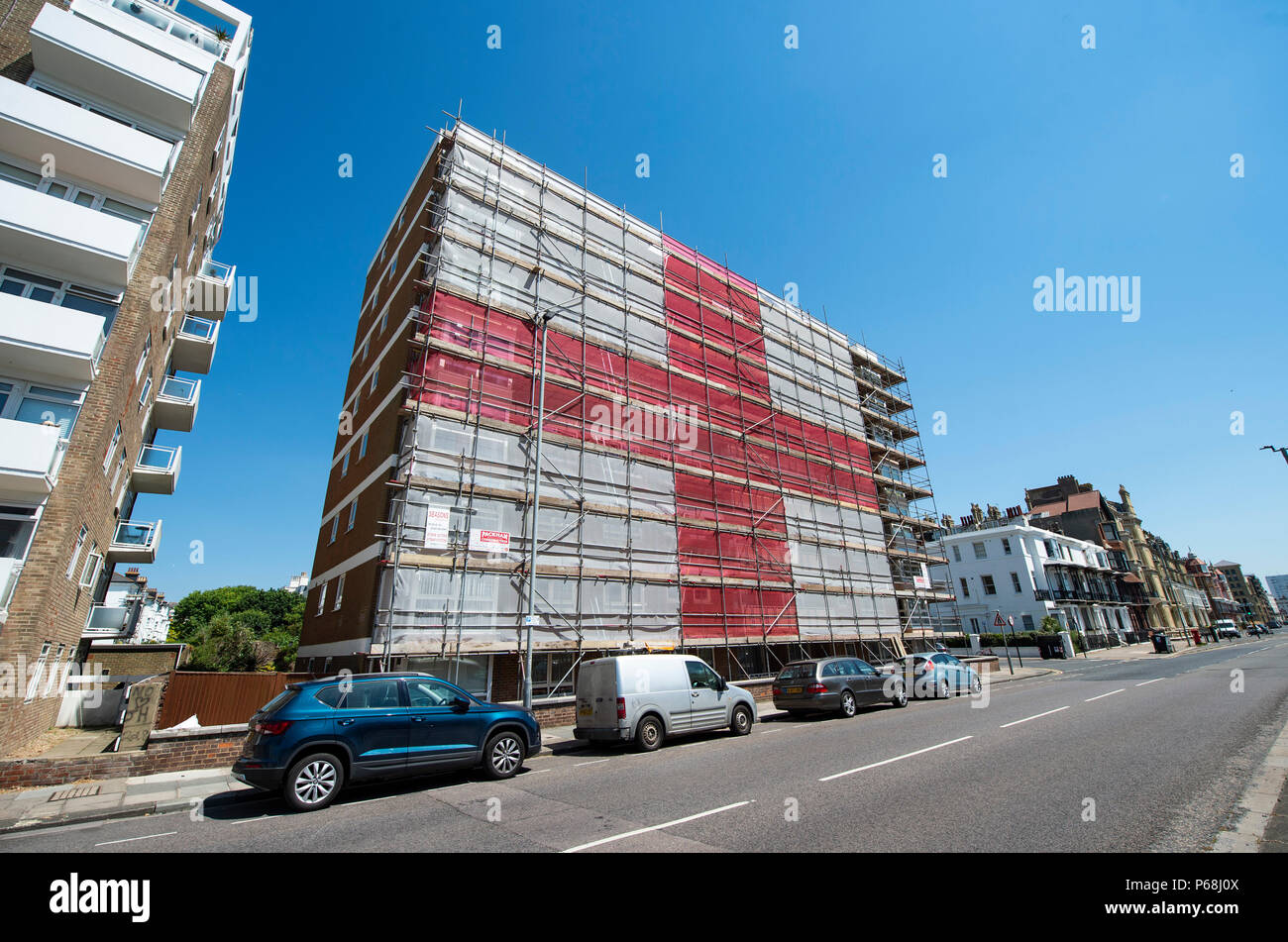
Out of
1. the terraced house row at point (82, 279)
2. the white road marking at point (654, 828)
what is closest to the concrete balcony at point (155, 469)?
the terraced house row at point (82, 279)

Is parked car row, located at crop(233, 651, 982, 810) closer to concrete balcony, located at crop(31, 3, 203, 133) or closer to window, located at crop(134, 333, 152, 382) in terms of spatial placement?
window, located at crop(134, 333, 152, 382)

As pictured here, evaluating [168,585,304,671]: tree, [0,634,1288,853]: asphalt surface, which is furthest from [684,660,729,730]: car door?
[168,585,304,671]: tree

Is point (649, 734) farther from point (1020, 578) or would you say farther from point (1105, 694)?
point (1020, 578)

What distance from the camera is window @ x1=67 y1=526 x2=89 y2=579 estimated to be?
13117 mm

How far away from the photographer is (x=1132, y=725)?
11.0 metres

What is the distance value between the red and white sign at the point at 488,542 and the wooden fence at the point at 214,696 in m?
5.23

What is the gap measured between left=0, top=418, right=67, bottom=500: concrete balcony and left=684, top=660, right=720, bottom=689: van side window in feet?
47.1

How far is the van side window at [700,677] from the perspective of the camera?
41.7 ft

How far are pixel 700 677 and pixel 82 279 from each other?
18428 mm

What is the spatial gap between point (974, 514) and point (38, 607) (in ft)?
203

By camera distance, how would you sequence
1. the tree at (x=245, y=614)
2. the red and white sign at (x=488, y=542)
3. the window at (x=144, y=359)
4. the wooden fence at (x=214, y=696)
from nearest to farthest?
the wooden fence at (x=214, y=696) < the red and white sign at (x=488, y=542) < the window at (x=144, y=359) < the tree at (x=245, y=614)

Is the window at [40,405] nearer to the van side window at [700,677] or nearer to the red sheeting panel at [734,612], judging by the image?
the van side window at [700,677]

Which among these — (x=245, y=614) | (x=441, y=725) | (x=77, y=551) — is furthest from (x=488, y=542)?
(x=245, y=614)
